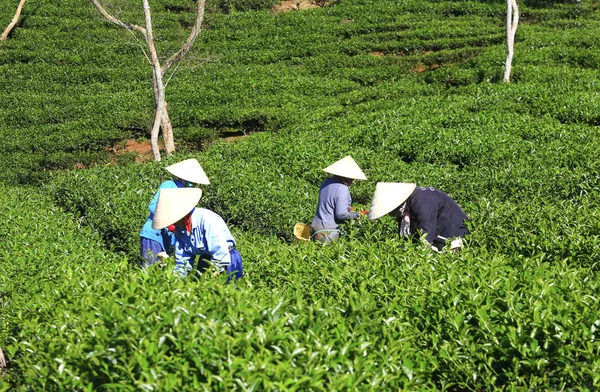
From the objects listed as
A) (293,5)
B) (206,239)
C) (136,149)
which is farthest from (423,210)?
(293,5)

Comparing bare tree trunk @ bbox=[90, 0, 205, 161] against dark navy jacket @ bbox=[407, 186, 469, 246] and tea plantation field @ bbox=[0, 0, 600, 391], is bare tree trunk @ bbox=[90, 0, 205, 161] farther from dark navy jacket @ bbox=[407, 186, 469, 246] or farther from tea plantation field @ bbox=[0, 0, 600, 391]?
dark navy jacket @ bbox=[407, 186, 469, 246]

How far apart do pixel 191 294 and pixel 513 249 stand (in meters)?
3.33

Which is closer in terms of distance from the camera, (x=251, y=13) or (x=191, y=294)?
(x=191, y=294)

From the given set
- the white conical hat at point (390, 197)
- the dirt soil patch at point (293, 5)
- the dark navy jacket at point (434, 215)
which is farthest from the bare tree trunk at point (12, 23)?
the dark navy jacket at point (434, 215)

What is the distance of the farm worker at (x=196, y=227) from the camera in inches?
232

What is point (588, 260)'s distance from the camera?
19.0 ft

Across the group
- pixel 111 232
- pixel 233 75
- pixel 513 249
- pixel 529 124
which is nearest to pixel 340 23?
pixel 233 75

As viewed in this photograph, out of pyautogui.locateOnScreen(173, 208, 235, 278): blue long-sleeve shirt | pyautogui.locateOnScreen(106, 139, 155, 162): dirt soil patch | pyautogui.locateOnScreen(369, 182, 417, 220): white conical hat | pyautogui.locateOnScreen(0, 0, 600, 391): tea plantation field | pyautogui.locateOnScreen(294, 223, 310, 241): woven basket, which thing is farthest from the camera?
pyautogui.locateOnScreen(106, 139, 155, 162): dirt soil patch

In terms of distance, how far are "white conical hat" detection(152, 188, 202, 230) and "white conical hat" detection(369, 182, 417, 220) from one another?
5.91ft

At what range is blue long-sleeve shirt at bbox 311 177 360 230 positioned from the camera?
7.73m

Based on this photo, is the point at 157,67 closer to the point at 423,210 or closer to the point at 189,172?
the point at 189,172

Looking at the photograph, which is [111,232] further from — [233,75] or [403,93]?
[233,75]

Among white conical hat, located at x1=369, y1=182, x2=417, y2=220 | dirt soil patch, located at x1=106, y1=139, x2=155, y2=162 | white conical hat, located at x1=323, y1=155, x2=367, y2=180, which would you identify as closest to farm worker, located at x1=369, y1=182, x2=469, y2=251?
white conical hat, located at x1=369, y1=182, x2=417, y2=220

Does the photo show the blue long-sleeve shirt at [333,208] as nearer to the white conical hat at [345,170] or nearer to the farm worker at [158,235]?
the white conical hat at [345,170]
